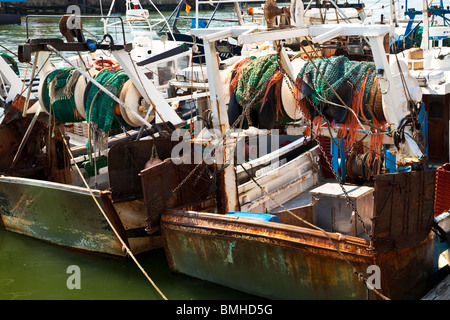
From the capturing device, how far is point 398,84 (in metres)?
7.43

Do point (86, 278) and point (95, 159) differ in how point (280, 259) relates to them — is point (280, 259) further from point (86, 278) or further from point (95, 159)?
point (95, 159)

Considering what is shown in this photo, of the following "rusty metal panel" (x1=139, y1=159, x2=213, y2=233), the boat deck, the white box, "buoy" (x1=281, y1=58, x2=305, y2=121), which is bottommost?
the boat deck

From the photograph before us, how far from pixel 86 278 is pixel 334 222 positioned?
3.72 metres

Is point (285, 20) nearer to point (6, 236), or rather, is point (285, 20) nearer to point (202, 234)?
point (202, 234)

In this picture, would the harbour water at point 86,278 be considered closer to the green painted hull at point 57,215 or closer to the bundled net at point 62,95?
the green painted hull at point 57,215

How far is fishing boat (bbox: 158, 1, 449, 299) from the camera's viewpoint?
6594mm

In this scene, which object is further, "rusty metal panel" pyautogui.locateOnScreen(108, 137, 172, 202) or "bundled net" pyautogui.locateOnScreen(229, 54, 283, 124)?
"rusty metal panel" pyautogui.locateOnScreen(108, 137, 172, 202)

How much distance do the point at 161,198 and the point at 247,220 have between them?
4.60ft

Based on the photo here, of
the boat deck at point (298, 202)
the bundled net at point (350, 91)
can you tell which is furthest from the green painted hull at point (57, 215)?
the bundled net at point (350, 91)

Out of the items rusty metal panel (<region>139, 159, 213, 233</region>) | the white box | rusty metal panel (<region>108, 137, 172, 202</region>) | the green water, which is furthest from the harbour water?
the white box

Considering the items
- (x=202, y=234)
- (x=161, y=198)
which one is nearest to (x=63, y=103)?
(x=161, y=198)

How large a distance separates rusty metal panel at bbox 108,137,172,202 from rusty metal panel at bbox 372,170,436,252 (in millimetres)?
3683

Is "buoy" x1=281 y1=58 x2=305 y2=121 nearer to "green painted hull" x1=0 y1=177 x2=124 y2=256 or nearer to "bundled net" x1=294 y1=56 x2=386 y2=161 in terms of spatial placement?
"bundled net" x1=294 y1=56 x2=386 y2=161
